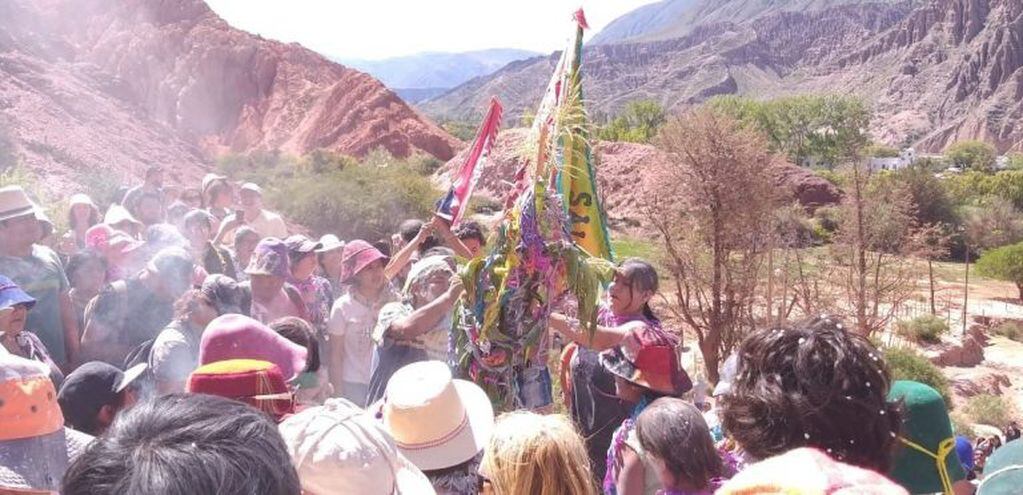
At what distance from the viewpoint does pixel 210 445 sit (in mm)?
1372

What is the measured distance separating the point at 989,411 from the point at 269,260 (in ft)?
50.0

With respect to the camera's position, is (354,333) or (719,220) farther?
(719,220)

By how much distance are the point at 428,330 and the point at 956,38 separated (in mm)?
159309

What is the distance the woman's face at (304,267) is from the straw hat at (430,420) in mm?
2354

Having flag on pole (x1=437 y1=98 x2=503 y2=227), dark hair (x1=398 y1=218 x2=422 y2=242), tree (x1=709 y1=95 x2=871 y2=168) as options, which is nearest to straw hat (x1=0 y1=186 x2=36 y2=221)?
dark hair (x1=398 y1=218 x2=422 y2=242)

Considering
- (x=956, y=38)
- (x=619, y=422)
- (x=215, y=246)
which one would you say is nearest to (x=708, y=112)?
(x=215, y=246)

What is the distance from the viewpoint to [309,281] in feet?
16.9

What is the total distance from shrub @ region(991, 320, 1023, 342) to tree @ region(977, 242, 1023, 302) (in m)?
6.55

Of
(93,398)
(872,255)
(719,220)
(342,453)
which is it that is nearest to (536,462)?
(342,453)

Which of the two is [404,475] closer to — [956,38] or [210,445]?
[210,445]

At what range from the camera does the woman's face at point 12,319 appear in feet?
11.5

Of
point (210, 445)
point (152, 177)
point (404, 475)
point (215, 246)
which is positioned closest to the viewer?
point (210, 445)

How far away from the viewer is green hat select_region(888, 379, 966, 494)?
2.43 metres

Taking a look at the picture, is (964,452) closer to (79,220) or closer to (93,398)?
(93,398)
